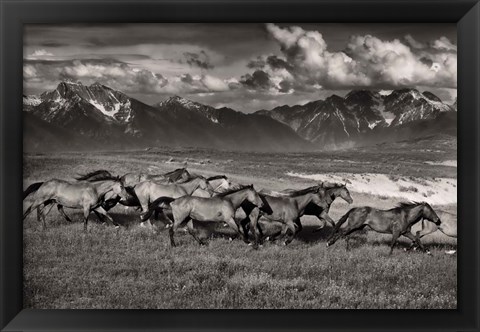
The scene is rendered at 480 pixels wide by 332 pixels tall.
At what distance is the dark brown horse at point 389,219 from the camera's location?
6340 millimetres

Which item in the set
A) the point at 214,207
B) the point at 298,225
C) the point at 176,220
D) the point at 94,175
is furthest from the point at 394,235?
the point at 94,175

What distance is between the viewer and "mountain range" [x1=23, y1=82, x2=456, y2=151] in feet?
20.3

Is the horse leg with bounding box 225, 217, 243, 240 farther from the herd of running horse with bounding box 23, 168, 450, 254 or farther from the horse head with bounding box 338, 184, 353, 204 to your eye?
the horse head with bounding box 338, 184, 353, 204

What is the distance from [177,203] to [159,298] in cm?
103

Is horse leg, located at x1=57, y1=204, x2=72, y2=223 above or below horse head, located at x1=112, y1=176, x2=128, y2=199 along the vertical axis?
below

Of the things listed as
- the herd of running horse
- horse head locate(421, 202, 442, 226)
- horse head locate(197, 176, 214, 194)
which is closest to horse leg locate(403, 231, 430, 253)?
the herd of running horse

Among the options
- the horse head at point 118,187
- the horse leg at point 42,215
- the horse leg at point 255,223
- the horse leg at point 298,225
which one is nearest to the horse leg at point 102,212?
the horse head at point 118,187

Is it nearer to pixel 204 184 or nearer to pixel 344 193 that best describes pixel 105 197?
pixel 204 184

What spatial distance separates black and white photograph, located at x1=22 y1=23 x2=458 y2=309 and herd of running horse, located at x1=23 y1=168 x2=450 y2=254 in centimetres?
2

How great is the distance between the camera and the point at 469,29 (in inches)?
239

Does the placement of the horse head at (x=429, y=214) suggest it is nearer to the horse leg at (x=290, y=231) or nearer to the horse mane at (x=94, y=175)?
the horse leg at (x=290, y=231)

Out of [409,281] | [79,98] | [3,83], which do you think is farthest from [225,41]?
[409,281]

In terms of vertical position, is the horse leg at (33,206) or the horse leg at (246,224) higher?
the horse leg at (33,206)
